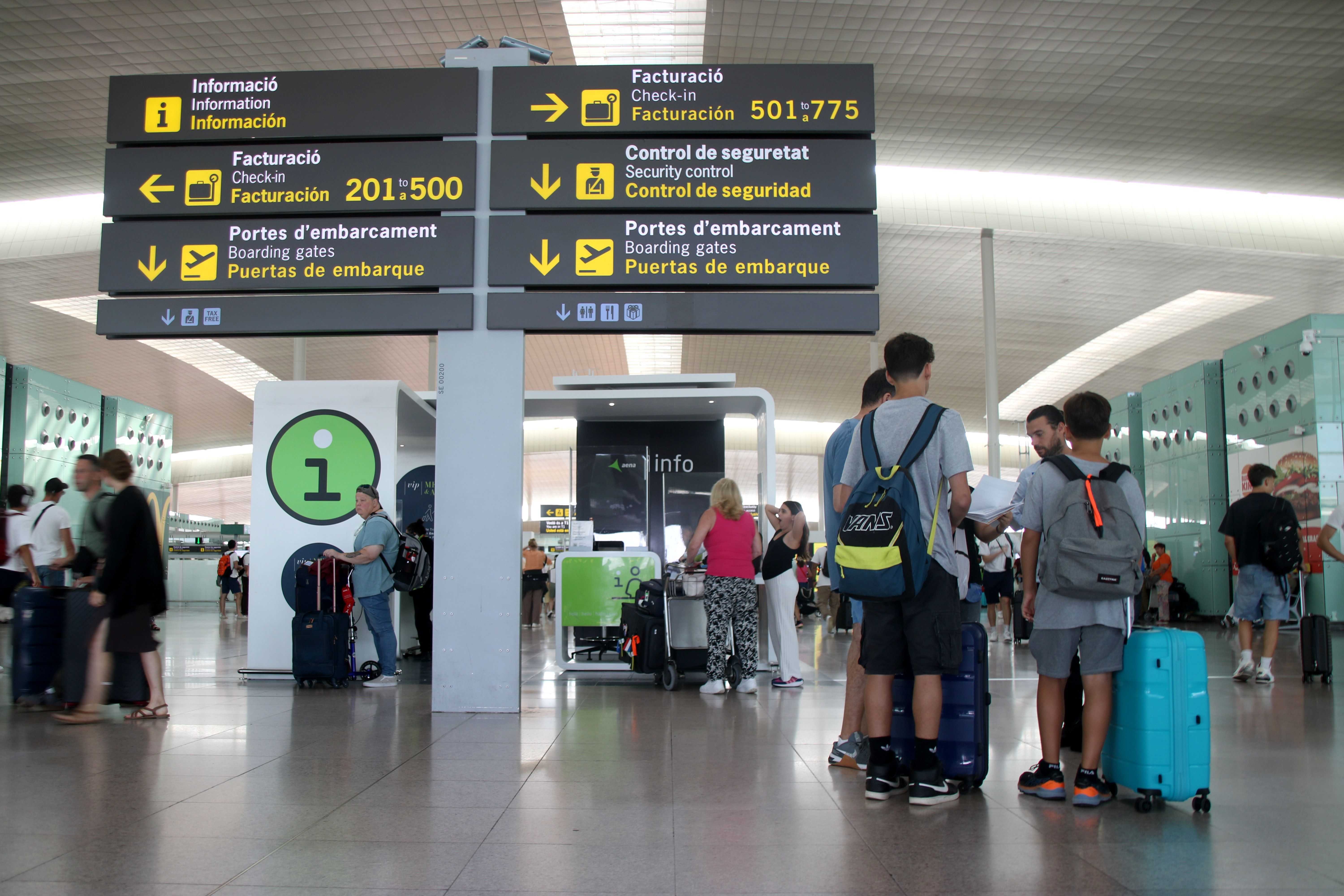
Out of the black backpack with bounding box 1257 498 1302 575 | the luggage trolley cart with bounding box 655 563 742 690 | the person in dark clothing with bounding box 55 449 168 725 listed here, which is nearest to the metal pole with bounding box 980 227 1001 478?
the black backpack with bounding box 1257 498 1302 575

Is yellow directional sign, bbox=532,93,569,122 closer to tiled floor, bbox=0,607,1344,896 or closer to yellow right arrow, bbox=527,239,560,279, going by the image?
yellow right arrow, bbox=527,239,560,279

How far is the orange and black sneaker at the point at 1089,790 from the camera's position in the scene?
3.74 m

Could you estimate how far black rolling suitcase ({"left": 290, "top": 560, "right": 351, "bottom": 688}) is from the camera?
26.2ft

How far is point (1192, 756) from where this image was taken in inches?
145

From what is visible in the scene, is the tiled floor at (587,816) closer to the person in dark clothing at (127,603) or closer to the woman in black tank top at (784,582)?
the person in dark clothing at (127,603)

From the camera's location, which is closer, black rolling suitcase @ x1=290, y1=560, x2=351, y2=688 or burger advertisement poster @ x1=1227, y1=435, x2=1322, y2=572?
black rolling suitcase @ x1=290, y1=560, x2=351, y2=688

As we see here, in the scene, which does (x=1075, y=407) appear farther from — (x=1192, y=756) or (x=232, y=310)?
(x=232, y=310)

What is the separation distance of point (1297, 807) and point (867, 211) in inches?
157

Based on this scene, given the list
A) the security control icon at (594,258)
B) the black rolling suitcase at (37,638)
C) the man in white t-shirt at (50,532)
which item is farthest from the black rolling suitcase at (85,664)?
the security control icon at (594,258)

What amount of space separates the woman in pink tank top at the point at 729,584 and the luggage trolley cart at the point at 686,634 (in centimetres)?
8

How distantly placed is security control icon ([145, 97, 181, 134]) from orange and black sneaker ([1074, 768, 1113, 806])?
20.7ft

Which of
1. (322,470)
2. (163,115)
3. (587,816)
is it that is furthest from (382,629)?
(587,816)

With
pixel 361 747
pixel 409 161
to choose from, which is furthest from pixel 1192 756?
pixel 409 161

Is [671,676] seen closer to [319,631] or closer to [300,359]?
[319,631]
